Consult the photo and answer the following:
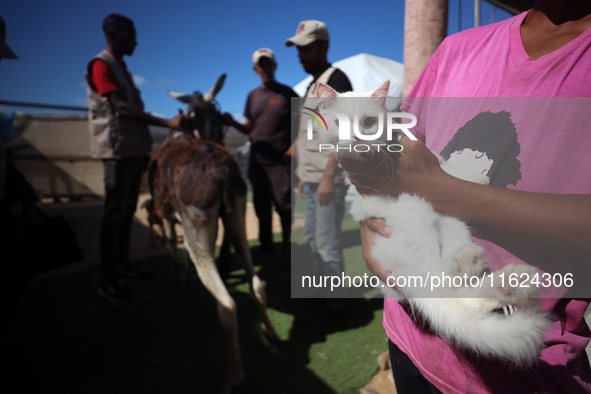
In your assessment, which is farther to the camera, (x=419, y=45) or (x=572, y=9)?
(x=419, y=45)

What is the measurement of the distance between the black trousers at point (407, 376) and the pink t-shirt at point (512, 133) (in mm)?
74

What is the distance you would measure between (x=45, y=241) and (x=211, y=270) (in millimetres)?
2160

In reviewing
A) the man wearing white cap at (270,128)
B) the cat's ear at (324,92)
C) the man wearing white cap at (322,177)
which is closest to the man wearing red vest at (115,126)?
the man wearing white cap at (270,128)

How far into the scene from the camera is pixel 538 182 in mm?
671

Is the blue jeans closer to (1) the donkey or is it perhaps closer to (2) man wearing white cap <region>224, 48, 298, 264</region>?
(1) the donkey

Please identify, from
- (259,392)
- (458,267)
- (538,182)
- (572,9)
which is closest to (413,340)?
(458,267)

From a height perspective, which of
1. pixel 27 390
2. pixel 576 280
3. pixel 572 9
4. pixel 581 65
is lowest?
pixel 27 390

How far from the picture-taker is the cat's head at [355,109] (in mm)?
797

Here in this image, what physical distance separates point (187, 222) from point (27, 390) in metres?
1.84

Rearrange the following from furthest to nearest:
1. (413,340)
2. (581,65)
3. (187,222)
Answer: (187,222), (413,340), (581,65)

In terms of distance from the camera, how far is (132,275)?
411 cm

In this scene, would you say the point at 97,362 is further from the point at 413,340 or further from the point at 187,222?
the point at 413,340

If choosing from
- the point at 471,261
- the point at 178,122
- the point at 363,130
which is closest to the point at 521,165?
the point at 471,261

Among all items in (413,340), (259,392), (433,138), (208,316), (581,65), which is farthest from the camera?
(208,316)
